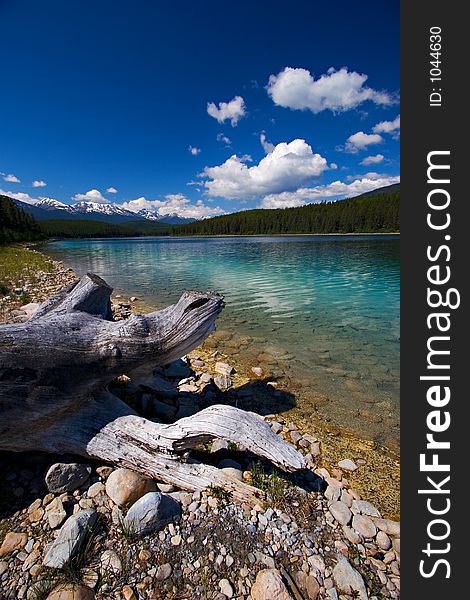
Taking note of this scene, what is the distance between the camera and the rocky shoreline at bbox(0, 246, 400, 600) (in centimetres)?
227

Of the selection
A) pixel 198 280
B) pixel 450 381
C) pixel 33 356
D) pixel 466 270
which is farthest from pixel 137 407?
pixel 198 280

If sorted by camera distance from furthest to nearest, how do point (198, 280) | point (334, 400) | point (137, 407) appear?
point (198, 280), point (334, 400), point (137, 407)

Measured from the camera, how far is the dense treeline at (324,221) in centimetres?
13088

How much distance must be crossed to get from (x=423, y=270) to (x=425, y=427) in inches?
59.7

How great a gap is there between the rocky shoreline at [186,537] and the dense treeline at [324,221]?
421ft

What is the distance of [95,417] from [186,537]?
1702mm

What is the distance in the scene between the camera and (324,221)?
469 ft

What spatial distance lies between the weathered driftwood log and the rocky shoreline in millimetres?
223

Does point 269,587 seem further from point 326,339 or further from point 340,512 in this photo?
point 326,339

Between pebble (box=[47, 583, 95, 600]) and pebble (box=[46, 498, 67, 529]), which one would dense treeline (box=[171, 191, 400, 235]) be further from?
pebble (box=[47, 583, 95, 600])

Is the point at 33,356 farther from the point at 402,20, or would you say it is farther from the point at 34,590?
the point at 402,20

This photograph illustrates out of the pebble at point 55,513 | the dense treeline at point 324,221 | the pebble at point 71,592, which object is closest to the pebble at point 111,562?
the pebble at point 71,592

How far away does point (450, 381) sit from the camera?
263cm

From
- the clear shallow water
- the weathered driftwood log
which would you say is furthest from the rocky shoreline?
the clear shallow water
